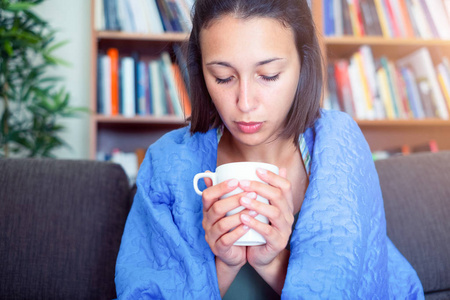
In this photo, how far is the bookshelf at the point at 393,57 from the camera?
2080mm

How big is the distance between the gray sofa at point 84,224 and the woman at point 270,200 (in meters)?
0.19

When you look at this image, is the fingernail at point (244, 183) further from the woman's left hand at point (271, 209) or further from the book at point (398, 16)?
the book at point (398, 16)

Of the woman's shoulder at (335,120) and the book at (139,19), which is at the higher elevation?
the book at (139,19)

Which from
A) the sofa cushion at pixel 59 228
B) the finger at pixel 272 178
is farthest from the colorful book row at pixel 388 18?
the finger at pixel 272 178

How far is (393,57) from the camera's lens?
2293 mm

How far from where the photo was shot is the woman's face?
31.9 inches

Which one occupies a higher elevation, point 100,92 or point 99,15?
point 99,15

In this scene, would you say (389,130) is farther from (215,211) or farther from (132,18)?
(215,211)

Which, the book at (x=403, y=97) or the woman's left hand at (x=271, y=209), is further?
the book at (x=403, y=97)

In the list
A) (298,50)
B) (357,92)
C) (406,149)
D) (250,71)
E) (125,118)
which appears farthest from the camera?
(406,149)

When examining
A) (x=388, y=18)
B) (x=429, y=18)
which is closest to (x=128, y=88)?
(x=388, y=18)

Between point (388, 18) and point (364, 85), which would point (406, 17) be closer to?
point (388, 18)

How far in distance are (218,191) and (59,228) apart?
631 millimetres

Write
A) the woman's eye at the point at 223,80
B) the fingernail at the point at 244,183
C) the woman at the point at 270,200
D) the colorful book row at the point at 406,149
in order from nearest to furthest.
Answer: the fingernail at the point at 244,183 → the woman at the point at 270,200 → the woman's eye at the point at 223,80 → the colorful book row at the point at 406,149
